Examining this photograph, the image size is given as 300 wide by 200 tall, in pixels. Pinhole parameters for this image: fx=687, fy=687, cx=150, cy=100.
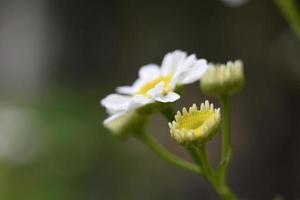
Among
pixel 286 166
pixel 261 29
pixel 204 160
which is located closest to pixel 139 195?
pixel 286 166

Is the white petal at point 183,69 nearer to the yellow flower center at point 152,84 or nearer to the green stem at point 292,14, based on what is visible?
the yellow flower center at point 152,84

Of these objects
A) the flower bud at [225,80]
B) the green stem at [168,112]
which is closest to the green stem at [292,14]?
the flower bud at [225,80]

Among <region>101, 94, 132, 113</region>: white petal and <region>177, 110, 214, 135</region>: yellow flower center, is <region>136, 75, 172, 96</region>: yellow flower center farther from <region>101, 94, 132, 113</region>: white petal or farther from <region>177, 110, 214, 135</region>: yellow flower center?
<region>177, 110, 214, 135</region>: yellow flower center

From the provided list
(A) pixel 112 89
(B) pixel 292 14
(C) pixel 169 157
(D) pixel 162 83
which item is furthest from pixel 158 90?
(A) pixel 112 89

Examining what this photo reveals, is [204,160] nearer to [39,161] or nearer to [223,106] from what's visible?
[223,106]

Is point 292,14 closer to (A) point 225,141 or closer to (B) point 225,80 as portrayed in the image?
(B) point 225,80

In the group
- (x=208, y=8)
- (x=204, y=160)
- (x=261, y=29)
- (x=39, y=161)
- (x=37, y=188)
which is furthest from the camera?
(x=208, y=8)
